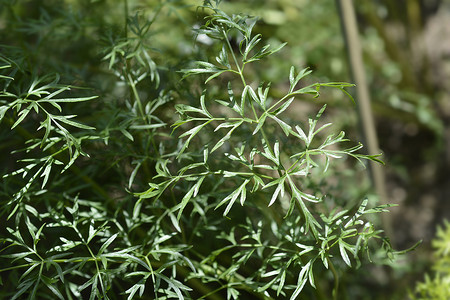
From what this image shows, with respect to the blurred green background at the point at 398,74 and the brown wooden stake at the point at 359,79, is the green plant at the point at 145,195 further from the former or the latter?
the blurred green background at the point at 398,74

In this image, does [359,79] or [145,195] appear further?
[359,79]

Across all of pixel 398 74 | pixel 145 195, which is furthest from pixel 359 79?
pixel 398 74

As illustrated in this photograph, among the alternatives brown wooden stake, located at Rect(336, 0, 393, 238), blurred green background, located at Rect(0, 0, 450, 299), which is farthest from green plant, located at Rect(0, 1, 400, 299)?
blurred green background, located at Rect(0, 0, 450, 299)

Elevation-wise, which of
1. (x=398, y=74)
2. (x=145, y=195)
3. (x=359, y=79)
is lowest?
(x=398, y=74)

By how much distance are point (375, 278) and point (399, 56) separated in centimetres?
77

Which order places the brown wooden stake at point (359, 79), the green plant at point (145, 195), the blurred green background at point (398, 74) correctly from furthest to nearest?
the blurred green background at point (398, 74) → the brown wooden stake at point (359, 79) → the green plant at point (145, 195)

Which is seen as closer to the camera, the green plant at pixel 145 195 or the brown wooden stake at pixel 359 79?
the green plant at pixel 145 195

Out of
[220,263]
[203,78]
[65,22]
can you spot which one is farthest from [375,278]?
[65,22]

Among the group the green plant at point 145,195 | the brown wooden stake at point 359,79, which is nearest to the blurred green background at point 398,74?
the brown wooden stake at point 359,79

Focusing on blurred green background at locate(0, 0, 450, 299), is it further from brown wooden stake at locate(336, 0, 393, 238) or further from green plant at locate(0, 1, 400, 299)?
green plant at locate(0, 1, 400, 299)

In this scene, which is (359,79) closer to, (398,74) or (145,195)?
(145,195)

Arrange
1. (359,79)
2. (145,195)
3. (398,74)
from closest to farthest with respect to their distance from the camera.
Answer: (145,195)
(359,79)
(398,74)

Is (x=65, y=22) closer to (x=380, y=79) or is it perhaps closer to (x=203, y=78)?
(x=203, y=78)

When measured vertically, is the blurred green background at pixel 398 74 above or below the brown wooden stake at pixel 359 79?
below
